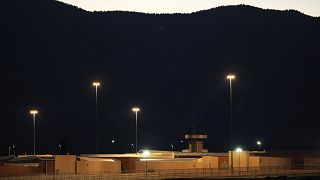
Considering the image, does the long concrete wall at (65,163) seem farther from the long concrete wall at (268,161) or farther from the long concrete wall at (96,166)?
the long concrete wall at (268,161)

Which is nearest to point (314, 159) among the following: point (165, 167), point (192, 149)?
point (165, 167)

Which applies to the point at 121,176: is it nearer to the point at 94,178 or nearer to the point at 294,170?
the point at 94,178

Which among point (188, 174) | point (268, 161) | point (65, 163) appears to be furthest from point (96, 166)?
point (268, 161)

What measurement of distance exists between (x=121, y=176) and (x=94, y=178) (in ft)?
9.90

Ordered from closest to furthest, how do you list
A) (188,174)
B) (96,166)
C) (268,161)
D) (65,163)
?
(188,174), (96,166), (65,163), (268,161)

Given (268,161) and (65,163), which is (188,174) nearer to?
(65,163)

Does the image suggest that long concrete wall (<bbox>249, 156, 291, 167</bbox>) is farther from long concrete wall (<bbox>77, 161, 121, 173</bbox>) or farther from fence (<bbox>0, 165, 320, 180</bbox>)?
long concrete wall (<bbox>77, 161, 121, 173</bbox>)

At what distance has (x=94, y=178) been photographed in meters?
61.0

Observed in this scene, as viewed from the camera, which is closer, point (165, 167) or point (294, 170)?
point (294, 170)

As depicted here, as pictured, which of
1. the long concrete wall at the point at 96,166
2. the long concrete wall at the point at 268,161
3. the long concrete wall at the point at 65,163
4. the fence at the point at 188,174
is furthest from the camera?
the long concrete wall at the point at 268,161

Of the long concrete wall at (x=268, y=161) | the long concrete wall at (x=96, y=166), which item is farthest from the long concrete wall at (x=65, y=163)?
the long concrete wall at (x=268, y=161)

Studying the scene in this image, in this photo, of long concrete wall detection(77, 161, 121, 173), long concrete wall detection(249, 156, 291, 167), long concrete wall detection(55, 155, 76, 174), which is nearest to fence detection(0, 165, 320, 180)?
long concrete wall detection(249, 156, 291, 167)

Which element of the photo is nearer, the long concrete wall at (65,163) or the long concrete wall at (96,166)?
the long concrete wall at (96,166)

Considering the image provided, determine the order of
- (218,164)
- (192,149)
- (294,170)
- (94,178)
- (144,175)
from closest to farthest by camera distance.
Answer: (94,178), (144,175), (294,170), (218,164), (192,149)
